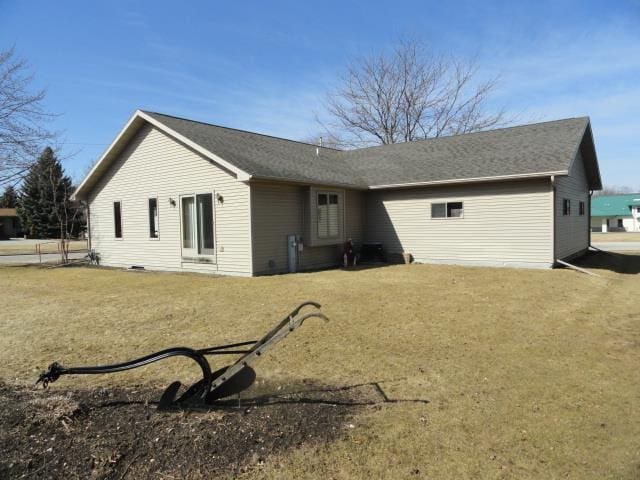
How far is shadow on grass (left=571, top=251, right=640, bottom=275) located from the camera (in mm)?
13878

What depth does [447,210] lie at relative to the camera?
14648mm

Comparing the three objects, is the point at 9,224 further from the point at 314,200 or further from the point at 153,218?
the point at 314,200

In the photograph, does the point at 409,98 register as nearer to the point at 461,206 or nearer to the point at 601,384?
the point at 461,206

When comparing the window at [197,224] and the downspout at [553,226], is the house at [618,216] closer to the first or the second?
the downspout at [553,226]

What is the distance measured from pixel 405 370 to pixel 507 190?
33.1 ft

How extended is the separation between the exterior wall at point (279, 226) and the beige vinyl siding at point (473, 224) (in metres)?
2.77

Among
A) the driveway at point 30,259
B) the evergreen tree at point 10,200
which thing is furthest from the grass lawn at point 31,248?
the evergreen tree at point 10,200

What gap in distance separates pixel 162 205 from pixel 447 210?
937 cm

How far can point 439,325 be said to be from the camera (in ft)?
22.5

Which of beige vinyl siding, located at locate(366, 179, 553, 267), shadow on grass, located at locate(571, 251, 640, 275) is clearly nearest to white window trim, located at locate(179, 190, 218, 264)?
beige vinyl siding, located at locate(366, 179, 553, 267)

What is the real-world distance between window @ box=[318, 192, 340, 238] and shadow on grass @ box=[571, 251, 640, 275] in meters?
8.04

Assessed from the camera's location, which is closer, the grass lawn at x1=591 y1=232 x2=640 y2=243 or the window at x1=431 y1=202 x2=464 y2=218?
the window at x1=431 y1=202 x2=464 y2=218

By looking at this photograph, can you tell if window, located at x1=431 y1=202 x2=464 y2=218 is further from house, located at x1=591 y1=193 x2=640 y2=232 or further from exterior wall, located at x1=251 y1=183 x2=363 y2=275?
house, located at x1=591 y1=193 x2=640 y2=232

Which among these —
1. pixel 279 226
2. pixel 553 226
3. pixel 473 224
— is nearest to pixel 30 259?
pixel 279 226
